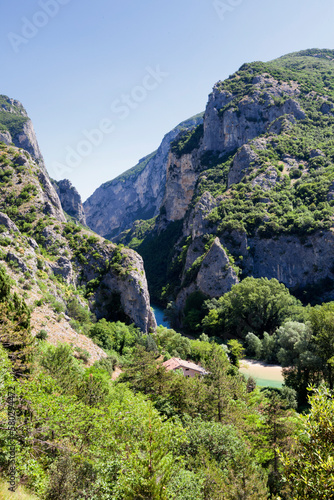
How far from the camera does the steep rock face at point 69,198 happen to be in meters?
136

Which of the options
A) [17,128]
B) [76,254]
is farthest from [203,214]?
[17,128]

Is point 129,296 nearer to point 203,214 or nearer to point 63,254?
point 63,254

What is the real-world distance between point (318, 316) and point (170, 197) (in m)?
96.8

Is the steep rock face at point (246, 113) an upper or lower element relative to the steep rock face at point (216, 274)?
upper

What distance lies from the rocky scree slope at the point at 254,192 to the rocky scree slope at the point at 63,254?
2471 cm

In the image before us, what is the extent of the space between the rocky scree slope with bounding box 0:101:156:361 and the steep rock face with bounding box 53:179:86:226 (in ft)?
273

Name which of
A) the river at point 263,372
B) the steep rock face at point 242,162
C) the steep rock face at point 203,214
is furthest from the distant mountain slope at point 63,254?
the steep rock face at point 242,162

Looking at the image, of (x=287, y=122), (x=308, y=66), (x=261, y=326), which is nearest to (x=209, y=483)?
(x=261, y=326)

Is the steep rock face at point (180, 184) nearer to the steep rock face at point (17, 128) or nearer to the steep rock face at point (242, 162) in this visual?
the steep rock face at point (242, 162)

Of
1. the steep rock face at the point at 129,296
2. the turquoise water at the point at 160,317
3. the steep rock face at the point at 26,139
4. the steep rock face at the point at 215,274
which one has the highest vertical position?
the steep rock face at the point at 26,139

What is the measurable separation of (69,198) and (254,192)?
92.1 metres

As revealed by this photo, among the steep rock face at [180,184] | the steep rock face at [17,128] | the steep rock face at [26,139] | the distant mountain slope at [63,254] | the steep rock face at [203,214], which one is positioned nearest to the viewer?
the distant mountain slope at [63,254]

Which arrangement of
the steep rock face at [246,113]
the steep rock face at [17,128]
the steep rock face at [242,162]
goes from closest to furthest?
the steep rock face at [242,162] < the steep rock face at [246,113] < the steep rock face at [17,128]

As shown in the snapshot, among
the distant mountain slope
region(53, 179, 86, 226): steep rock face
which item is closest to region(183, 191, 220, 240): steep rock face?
the distant mountain slope
